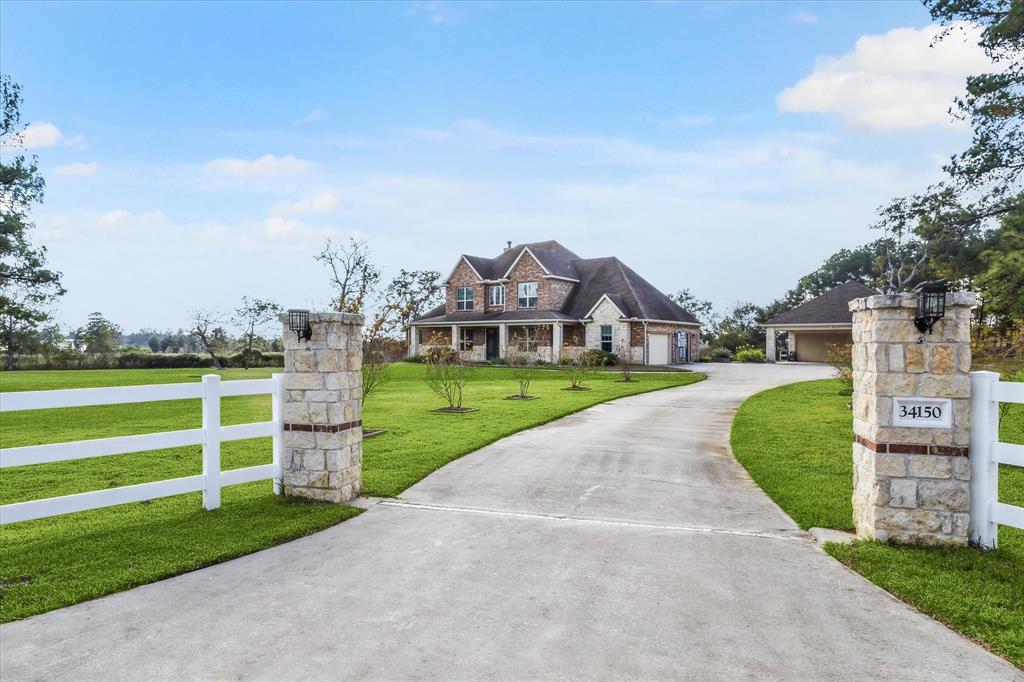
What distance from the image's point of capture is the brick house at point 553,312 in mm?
32375

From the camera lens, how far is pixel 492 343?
1457 inches

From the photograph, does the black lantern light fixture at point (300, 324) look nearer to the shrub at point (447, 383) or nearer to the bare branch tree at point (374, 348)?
the bare branch tree at point (374, 348)

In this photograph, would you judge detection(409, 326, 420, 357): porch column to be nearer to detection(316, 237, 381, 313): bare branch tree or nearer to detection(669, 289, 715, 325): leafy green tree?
detection(316, 237, 381, 313): bare branch tree

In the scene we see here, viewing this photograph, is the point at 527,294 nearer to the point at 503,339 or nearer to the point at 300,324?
the point at 503,339

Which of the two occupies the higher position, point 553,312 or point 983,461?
point 553,312

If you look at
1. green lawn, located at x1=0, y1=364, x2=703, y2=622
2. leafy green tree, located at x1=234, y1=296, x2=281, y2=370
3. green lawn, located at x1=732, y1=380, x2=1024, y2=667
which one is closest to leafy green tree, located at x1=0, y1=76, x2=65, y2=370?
green lawn, located at x1=0, y1=364, x2=703, y2=622

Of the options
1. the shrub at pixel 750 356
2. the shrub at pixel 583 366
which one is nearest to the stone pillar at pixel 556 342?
the shrub at pixel 583 366

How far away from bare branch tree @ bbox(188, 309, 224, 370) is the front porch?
13.4 metres

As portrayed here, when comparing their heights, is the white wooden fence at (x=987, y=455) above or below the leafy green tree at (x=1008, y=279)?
below

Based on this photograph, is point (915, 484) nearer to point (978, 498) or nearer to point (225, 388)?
point (978, 498)

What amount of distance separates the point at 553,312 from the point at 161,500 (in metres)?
29.0

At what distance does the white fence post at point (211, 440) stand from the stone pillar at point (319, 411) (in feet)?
2.44

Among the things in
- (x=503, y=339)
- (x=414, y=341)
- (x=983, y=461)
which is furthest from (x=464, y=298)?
(x=983, y=461)

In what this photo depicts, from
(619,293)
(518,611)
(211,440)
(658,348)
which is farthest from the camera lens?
(619,293)
